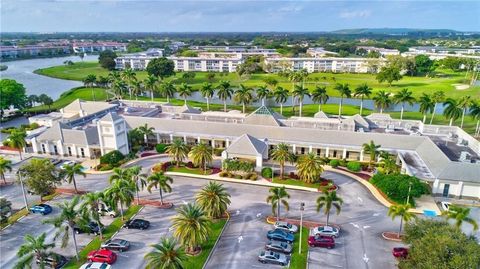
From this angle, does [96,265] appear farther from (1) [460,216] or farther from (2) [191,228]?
(1) [460,216]

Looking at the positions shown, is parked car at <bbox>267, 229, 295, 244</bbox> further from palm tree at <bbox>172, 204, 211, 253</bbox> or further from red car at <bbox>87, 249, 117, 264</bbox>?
red car at <bbox>87, 249, 117, 264</bbox>

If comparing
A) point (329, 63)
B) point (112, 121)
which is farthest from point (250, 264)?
point (329, 63)

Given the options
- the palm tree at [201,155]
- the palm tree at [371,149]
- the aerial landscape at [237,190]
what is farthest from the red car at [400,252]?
the palm tree at [201,155]

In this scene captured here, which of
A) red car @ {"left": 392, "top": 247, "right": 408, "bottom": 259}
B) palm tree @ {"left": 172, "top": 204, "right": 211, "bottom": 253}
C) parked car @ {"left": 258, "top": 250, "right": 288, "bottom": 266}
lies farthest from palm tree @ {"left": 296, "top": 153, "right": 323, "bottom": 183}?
palm tree @ {"left": 172, "top": 204, "right": 211, "bottom": 253}

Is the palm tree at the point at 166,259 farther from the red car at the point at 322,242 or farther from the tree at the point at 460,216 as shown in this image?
the tree at the point at 460,216

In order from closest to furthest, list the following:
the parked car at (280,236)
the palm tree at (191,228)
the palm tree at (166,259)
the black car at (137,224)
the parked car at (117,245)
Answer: the palm tree at (166,259), the palm tree at (191,228), the parked car at (117,245), the parked car at (280,236), the black car at (137,224)

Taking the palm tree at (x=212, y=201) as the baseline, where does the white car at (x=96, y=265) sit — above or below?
below

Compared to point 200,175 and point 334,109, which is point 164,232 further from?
point 334,109
